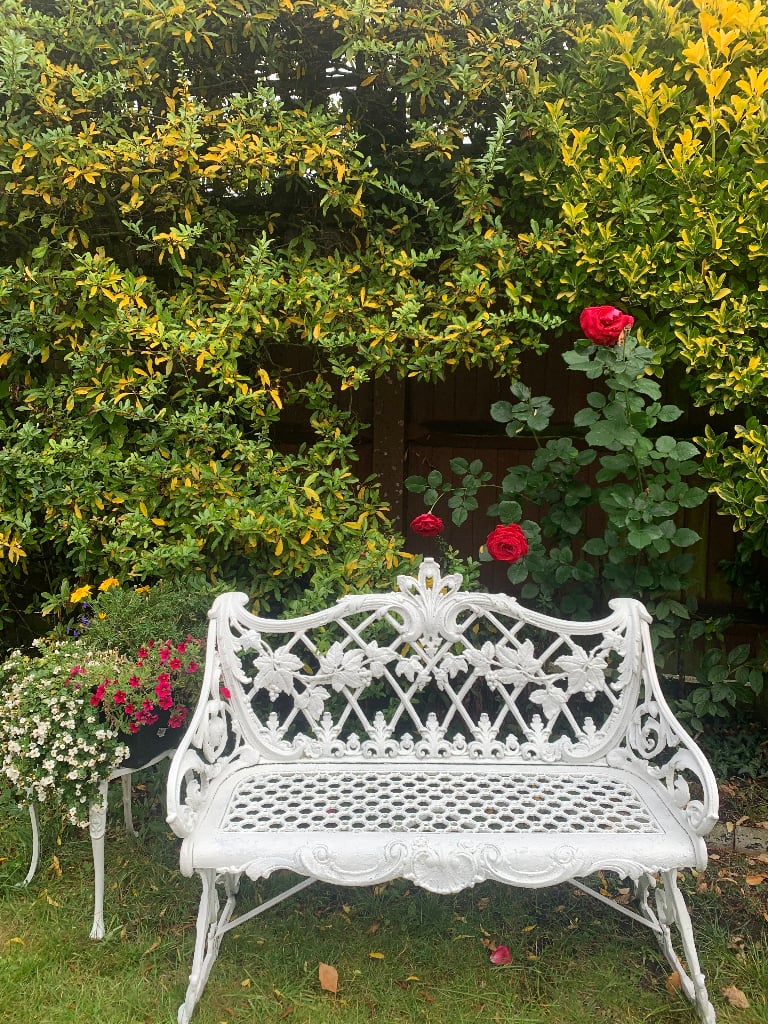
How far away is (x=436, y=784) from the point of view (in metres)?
2.24

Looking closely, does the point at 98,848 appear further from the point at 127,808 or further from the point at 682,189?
the point at 682,189

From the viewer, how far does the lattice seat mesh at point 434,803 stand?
6.51ft

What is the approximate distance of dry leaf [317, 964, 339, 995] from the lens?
208cm

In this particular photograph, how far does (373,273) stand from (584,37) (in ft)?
3.54

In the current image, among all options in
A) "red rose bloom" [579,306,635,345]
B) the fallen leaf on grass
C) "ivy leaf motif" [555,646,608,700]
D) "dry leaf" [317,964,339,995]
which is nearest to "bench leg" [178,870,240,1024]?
"dry leaf" [317,964,339,995]

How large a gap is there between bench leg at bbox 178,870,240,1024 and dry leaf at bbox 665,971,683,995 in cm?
122

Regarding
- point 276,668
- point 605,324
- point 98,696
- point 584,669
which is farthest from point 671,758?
point 98,696

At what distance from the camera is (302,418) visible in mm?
3754

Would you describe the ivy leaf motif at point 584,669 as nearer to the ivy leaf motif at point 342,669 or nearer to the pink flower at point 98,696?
the ivy leaf motif at point 342,669

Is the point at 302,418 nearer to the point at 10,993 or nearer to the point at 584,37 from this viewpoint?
the point at 584,37

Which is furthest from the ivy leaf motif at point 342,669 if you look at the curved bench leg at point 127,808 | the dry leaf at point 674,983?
the dry leaf at point 674,983

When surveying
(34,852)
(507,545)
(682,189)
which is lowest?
(34,852)

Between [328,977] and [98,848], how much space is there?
2.58ft

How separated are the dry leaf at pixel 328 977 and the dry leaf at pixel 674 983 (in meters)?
0.90
